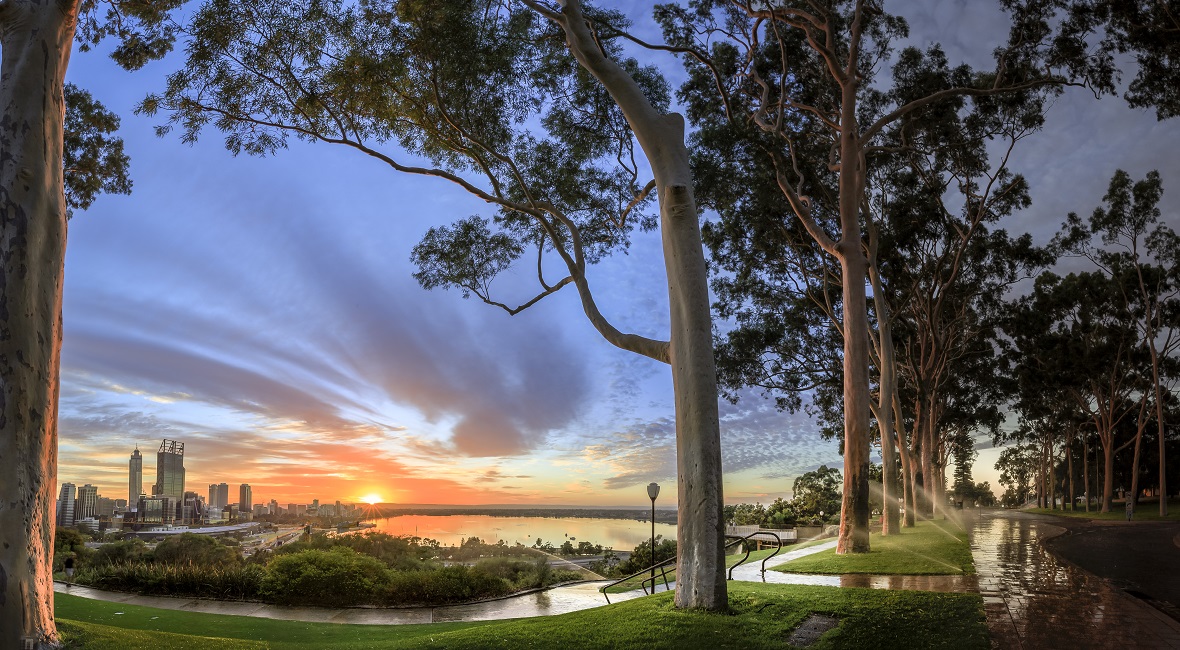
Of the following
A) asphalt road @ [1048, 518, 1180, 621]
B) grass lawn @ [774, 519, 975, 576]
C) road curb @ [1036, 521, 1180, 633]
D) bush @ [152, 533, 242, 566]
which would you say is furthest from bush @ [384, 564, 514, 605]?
asphalt road @ [1048, 518, 1180, 621]

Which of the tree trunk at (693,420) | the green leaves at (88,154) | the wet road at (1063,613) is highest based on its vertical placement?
the green leaves at (88,154)

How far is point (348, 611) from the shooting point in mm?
12648

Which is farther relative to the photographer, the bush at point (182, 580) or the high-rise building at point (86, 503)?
the high-rise building at point (86, 503)

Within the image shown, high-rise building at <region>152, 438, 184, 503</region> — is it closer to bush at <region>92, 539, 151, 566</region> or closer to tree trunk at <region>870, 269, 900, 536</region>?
bush at <region>92, 539, 151, 566</region>

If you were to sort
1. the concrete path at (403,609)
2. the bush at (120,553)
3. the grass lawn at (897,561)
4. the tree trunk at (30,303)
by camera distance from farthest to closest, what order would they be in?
1. the bush at (120,553)
2. the grass lawn at (897,561)
3. the concrete path at (403,609)
4. the tree trunk at (30,303)

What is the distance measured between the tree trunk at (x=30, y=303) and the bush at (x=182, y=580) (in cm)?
833

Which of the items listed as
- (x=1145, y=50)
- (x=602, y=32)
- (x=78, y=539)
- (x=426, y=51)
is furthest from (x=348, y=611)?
(x=1145, y=50)

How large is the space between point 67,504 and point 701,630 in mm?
21603

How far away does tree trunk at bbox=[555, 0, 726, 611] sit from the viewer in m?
7.71

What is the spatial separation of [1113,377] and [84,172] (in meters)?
41.0

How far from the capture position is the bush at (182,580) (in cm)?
1412

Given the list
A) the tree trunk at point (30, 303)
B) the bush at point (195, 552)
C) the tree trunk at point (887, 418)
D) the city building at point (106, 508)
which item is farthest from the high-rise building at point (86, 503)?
the tree trunk at point (887, 418)

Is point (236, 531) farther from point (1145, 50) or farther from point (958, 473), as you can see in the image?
point (958, 473)

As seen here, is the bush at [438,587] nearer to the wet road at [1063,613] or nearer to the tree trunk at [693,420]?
the tree trunk at [693,420]
